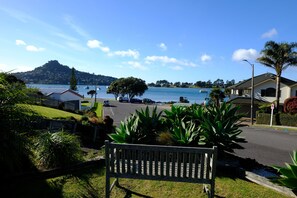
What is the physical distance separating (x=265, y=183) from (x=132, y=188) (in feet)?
9.74

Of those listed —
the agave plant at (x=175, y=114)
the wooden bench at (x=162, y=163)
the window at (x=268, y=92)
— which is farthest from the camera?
the window at (x=268, y=92)

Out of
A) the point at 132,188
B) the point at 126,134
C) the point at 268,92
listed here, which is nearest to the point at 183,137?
the point at 126,134

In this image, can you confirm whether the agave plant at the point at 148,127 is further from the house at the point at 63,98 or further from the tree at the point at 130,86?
the tree at the point at 130,86

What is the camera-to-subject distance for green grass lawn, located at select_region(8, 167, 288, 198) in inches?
214

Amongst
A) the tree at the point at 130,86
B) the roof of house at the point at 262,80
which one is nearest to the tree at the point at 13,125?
the roof of house at the point at 262,80

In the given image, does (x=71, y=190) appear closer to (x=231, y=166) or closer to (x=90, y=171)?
(x=90, y=171)

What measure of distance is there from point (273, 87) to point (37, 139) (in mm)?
43933

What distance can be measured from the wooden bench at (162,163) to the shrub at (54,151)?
2166mm

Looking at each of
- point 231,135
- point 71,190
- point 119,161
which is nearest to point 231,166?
point 231,135

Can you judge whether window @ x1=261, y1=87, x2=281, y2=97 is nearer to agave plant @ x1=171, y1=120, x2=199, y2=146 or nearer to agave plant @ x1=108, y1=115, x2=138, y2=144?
agave plant @ x1=171, y1=120, x2=199, y2=146

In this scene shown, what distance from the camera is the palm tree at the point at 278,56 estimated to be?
34.7 metres

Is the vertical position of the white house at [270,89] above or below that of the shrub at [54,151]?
above

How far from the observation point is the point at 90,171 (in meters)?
6.80

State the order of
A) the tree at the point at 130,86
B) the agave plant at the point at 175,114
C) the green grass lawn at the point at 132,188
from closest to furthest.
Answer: the green grass lawn at the point at 132,188 < the agave plant at the point at 175,114 < the tree at the point at 130,86
